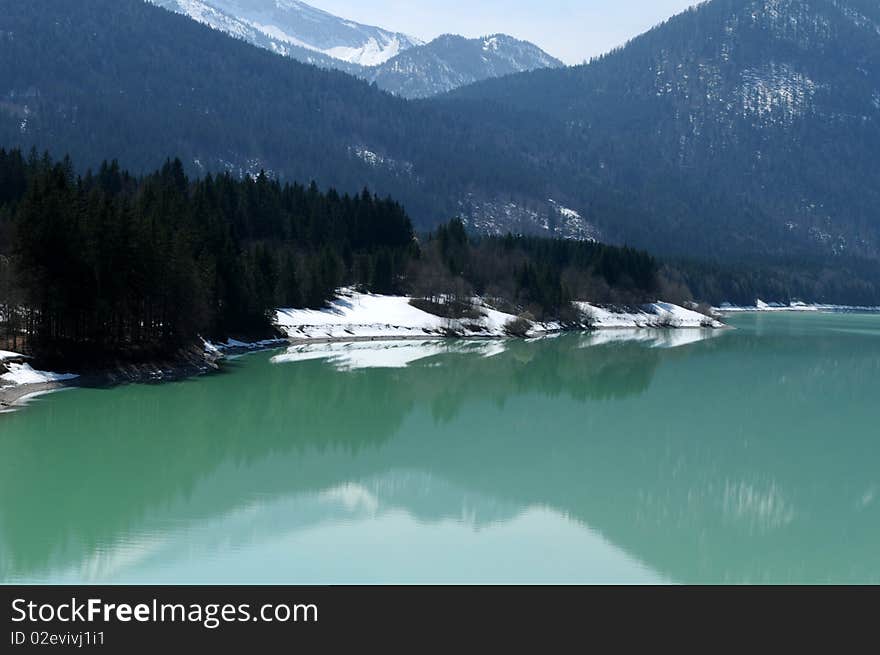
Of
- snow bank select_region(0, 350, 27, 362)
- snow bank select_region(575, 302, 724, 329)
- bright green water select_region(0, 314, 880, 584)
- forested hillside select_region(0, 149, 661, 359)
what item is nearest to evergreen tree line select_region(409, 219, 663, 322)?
forested hillside select_region(0, 149, 661, 359)

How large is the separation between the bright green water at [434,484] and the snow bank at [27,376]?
2.38m

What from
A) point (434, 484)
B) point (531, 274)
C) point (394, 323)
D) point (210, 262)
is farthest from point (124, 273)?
point (531, 274)

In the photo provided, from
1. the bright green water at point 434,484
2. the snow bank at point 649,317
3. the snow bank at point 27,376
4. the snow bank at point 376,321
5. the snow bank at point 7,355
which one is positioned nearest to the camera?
the bright green water at point 434,484

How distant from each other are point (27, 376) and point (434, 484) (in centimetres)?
2801

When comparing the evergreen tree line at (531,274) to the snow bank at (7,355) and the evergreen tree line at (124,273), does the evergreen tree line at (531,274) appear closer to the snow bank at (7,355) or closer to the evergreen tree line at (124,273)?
the evergreen tree line at (124,273)

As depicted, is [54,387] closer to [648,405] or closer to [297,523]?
[297,523]

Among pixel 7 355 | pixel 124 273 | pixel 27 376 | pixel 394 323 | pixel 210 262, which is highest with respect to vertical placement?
pixel 210 262

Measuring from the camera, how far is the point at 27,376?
5150 centimetres

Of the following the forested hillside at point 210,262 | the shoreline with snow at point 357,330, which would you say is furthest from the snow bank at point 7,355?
the forested hillside at point 210,262

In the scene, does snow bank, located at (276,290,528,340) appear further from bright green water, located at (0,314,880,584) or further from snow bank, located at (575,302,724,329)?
bright green water, located at (0,314,880,584)

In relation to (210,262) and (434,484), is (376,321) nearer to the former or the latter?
(210,262)

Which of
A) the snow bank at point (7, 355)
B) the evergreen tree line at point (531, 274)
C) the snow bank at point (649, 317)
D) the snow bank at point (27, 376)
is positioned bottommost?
the snow bank at point (27, 376)

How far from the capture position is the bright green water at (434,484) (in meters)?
24.0
